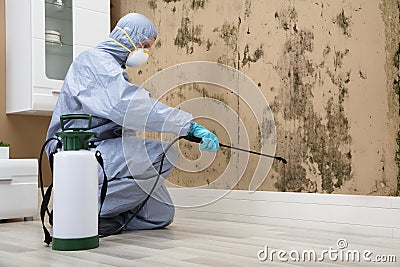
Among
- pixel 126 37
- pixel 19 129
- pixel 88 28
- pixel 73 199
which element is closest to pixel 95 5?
pixel 88 28

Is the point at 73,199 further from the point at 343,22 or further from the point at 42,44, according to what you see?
the point at 42,44

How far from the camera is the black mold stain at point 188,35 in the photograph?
356 cm

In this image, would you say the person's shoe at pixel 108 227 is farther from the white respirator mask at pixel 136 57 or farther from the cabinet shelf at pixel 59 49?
the cabinet shelf at pixel 59 49

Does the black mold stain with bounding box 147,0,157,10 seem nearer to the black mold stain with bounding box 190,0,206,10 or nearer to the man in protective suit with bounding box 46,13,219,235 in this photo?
the black mold stain with bounding box 190,0,206,10

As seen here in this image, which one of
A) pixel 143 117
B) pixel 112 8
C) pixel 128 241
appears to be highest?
pixel 112 8

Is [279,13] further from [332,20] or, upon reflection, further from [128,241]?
[128,241]

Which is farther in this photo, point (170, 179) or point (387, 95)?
point (170, 179)

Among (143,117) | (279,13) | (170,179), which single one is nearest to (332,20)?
(279,13)

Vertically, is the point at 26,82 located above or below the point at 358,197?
above

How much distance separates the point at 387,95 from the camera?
2617 millimetres

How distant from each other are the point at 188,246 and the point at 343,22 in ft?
4.38

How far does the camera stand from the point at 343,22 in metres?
2.82

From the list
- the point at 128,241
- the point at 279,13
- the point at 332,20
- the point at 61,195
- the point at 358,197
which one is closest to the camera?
the point at 61,195

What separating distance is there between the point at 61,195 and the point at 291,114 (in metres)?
1.33
